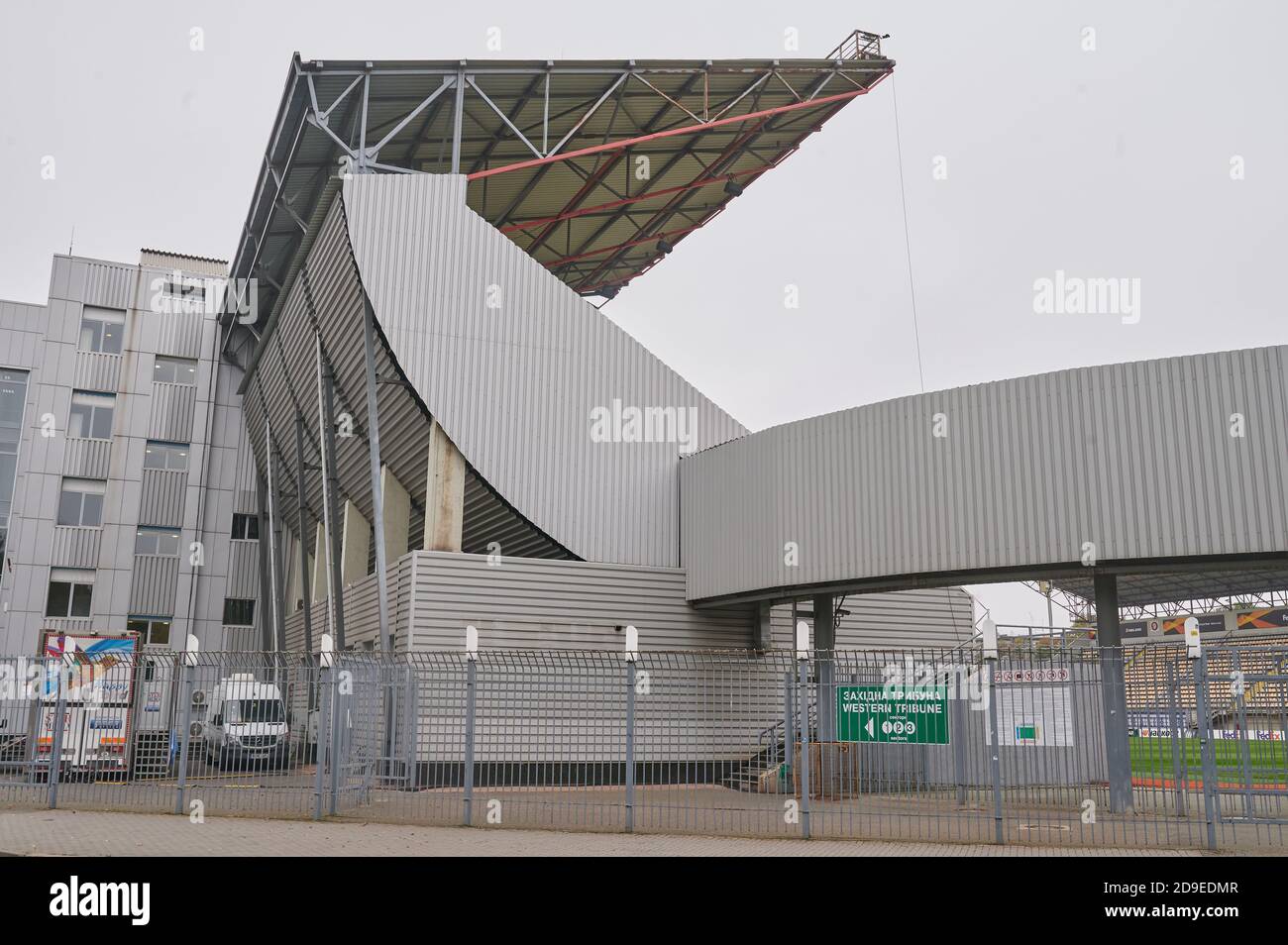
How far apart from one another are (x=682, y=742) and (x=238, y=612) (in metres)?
30.8

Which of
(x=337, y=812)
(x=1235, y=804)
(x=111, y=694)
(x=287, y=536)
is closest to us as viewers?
(x=1235, y=804)

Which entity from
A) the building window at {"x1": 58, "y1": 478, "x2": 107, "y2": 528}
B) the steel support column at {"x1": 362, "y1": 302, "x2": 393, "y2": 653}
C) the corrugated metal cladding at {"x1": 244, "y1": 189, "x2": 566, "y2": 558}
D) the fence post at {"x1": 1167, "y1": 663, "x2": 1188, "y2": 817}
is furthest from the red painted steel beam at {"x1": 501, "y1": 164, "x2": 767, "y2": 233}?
the fence post at {"x1": 1167, "y1": 663, "x2": 1188, "y2": 817}

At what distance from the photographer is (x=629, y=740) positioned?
591 inches

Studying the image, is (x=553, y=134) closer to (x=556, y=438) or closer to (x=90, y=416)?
(x=556, y=438)

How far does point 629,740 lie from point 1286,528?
10905mm

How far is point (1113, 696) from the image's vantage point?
15641 millimetres

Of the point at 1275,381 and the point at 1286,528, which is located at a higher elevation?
the point at 1275,381

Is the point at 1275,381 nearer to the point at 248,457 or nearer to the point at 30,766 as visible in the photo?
the point at 30,766

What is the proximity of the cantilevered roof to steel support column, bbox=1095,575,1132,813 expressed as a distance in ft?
54.6

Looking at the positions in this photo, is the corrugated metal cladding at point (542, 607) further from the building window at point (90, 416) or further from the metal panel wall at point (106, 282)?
the metal panel wall at point (106, 282)

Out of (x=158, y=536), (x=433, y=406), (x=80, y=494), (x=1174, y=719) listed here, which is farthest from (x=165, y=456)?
(x=1174, y=719)

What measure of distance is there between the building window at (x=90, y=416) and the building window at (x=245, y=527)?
18.2ft

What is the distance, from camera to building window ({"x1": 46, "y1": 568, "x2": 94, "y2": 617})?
40.3m

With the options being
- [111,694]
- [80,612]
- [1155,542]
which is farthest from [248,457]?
[1155,542]
